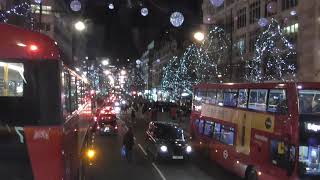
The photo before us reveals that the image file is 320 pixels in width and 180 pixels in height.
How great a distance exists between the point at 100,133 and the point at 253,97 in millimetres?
19424

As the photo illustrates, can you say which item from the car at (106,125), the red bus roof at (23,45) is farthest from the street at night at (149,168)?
the red bus roof at (23,45)

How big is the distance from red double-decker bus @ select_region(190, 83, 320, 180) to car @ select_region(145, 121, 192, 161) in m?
1.48

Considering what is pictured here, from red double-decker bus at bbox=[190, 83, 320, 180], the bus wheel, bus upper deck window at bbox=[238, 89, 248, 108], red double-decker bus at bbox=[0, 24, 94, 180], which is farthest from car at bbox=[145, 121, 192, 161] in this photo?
red double-decker bus at bbox=[0, 24, 94, 180]

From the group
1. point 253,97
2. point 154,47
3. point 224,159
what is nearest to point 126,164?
point 224,159

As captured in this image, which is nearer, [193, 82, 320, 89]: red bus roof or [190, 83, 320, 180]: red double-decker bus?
[190, 83, 320, 180]: red double-decker bus

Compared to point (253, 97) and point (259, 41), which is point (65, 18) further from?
point (253, 97)

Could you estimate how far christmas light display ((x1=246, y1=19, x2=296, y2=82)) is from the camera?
42.7m

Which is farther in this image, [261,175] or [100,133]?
[100,133]

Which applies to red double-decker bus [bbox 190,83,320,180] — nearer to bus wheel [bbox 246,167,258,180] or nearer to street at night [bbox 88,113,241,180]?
bus wheel [bbox 246,167,258,180]

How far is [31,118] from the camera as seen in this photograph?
765 cm

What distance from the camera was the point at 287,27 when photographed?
46.3 m

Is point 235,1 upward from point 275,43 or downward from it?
Answer: upward

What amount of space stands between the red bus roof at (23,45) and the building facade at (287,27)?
3305 cm

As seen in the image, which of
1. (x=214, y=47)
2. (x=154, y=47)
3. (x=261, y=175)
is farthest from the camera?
(x=154, y=47)
